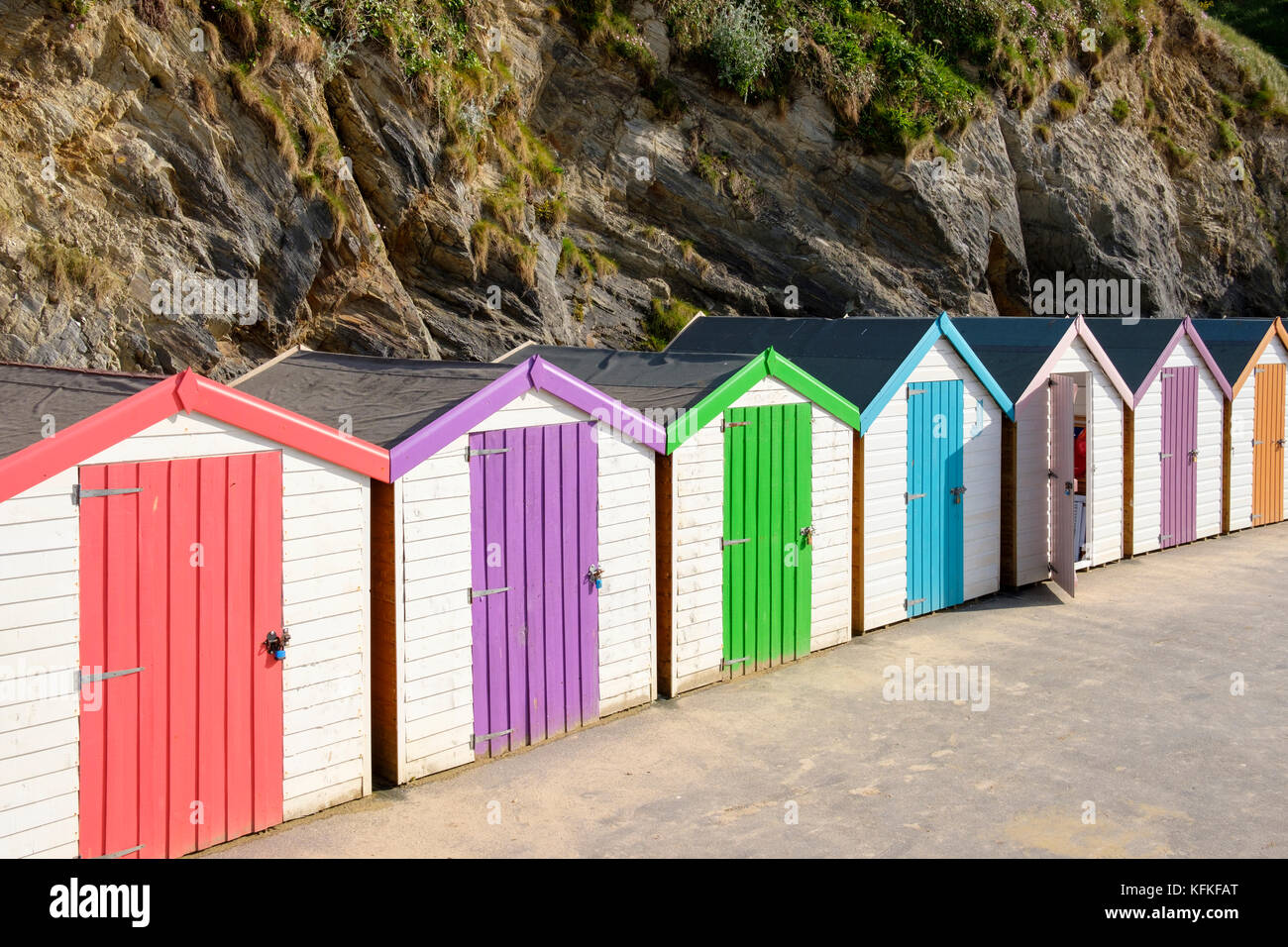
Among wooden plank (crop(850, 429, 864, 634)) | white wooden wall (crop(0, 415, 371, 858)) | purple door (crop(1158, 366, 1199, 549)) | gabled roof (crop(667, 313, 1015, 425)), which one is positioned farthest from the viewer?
purple door (crop(1158, 366, 1199, 549))

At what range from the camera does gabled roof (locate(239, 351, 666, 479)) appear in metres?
8.35

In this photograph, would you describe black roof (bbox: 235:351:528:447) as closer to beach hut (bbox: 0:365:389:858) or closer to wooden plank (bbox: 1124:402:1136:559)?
beach hut (bbox: 0:365:389:858)

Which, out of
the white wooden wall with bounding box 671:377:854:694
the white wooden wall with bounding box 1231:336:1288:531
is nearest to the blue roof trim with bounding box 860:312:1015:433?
the white wooden wall with bounding box 671:377:854:694

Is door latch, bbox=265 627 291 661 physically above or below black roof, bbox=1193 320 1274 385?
below

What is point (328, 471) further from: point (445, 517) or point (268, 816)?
point (268, 816)

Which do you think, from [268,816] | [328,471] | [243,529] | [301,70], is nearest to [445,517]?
[328,471]

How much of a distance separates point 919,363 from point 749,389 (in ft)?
9.26

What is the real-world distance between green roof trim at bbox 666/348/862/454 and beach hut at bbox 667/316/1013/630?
0.43 m

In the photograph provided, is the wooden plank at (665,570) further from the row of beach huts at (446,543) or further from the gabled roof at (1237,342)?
the gabled roof at (1237,342)

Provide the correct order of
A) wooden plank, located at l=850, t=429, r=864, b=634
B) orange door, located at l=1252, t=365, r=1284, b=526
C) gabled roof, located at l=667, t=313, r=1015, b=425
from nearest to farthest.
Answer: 1. wooden plank, located at l=850, t=429, r=864, b=634
2. gabled roof, located at l=667, t=313, r=1015, b=425
3. orange door, located at l=1252, t=365, r=1284, b=526

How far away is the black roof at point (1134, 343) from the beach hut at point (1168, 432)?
1 centimetres

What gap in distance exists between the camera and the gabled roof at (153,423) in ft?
20.5

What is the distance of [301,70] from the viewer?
14430 millimetres

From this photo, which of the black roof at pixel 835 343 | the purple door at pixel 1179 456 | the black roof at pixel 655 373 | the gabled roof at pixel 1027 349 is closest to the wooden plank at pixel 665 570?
the black roof at pixel 655 373
